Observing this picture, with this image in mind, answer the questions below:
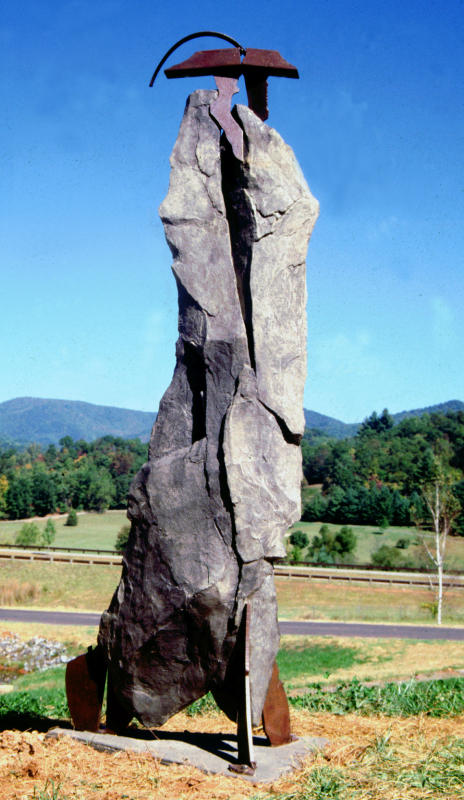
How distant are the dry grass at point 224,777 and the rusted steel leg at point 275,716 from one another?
1.20 feet

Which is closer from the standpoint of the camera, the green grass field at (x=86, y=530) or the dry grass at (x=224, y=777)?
the dry grass at (x=224, y=777)

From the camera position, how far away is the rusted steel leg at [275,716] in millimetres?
6223

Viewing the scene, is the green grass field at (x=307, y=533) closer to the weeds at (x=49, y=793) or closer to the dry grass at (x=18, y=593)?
the dry grass at (x=18, y=593)

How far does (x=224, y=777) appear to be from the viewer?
18.2 feet

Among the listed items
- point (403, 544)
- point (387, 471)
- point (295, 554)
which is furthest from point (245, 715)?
point (387, 471)

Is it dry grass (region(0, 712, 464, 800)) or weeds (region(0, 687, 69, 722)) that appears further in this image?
weeds (region(0, 687, 69, 722))

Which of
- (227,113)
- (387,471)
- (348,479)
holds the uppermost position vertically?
(227,113)

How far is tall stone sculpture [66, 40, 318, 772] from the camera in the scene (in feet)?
19.5

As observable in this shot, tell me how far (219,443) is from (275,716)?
233cm

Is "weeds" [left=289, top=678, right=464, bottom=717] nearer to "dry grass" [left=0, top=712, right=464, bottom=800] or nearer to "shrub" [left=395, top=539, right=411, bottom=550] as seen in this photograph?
"dry grass" [left=0, top=712, right=464, bottom=800]

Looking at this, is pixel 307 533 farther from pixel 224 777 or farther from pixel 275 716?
pixel 224 777

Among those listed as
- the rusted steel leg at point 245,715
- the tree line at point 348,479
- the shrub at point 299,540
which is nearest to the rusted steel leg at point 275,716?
the rusted steel leg at point 245,715

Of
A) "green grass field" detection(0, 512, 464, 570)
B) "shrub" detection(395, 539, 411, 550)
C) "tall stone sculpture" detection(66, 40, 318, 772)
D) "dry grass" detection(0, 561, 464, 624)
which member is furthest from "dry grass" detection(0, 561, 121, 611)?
"shrub" detection(395, 539, 411, 550)

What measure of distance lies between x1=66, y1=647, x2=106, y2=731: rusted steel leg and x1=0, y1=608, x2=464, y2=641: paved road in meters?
12.6
